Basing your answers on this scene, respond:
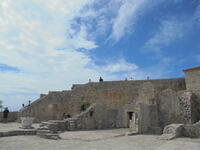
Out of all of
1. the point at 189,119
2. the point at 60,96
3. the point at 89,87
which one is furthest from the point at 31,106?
the point at 189,119

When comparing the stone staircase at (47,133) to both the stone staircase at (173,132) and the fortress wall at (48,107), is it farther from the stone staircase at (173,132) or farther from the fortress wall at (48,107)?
the fortress wall at (48,107)

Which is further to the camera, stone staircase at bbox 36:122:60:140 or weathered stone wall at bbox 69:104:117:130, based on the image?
weathered stone wall at bbox 69:104:117:130

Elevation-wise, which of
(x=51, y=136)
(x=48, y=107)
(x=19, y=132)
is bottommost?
(x=51, y=136)

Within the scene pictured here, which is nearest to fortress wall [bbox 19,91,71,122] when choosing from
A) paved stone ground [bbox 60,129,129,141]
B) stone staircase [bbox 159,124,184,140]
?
paved stone ground [bbox 60,129,129,141]

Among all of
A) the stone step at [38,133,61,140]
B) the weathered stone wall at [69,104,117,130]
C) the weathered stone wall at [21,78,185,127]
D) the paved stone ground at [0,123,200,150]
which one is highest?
the weathered stone wall at [21,78,185,127]

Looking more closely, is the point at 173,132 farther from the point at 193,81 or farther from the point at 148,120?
the point at 193,81

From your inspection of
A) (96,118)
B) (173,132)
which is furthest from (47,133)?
(173,132)

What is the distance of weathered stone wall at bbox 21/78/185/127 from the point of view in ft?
77.0

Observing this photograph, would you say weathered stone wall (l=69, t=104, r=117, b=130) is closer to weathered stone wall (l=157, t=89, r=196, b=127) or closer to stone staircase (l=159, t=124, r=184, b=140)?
weathered stone wall (l=157, t=89, r=196, b=127)

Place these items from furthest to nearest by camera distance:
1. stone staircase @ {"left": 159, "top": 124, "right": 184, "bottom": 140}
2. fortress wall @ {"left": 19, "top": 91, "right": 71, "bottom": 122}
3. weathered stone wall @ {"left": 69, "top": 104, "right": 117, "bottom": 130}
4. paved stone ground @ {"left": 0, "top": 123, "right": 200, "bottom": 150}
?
fortress wall @ {"left": 19, "top": 91, "right": 71, "bottom": 122}, weathered stone wall @ {"left": 69, "top": 104, "right": 117, "bottom": 130}, stone staircase @ {"left": 159, "top": 124, "right": 184, "bottom": 140}, paved stone ground @ {"left": 0, "top": 123, "right": 200, "bottom": 150}

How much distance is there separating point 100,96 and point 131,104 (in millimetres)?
10561

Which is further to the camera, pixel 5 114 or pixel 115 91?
pixel 115 91

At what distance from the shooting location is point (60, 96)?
28375 mm

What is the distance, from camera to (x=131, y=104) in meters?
17.8
